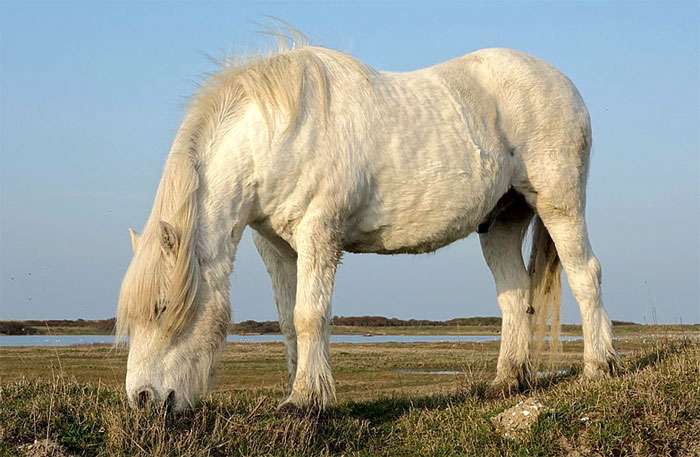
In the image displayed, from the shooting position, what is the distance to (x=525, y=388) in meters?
8.21

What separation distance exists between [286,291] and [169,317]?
155cm

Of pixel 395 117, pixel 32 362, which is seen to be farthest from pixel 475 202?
pixel 32 362

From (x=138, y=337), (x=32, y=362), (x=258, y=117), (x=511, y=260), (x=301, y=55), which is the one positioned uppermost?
(x=301, y=55)

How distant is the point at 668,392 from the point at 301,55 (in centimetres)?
410

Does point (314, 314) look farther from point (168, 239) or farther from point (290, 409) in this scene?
point (168, 239)

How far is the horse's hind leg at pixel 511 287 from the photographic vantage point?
8.27 meters

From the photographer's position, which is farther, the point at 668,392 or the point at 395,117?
the point at 395,117

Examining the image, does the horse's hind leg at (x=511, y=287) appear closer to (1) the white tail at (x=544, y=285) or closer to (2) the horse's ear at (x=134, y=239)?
(1) the white tail at (x=544, y=285)

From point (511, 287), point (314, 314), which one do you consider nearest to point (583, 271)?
point (511, 287)

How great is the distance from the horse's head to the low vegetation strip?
0.22 m

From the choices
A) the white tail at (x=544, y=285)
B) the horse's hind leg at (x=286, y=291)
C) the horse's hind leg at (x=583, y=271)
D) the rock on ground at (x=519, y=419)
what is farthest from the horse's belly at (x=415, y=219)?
the rock on ground at (x=519, y=419)

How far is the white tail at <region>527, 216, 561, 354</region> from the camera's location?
8.59 metres

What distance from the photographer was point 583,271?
26.9 ft

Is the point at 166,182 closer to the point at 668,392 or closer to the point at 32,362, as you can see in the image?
the point at 668,392
